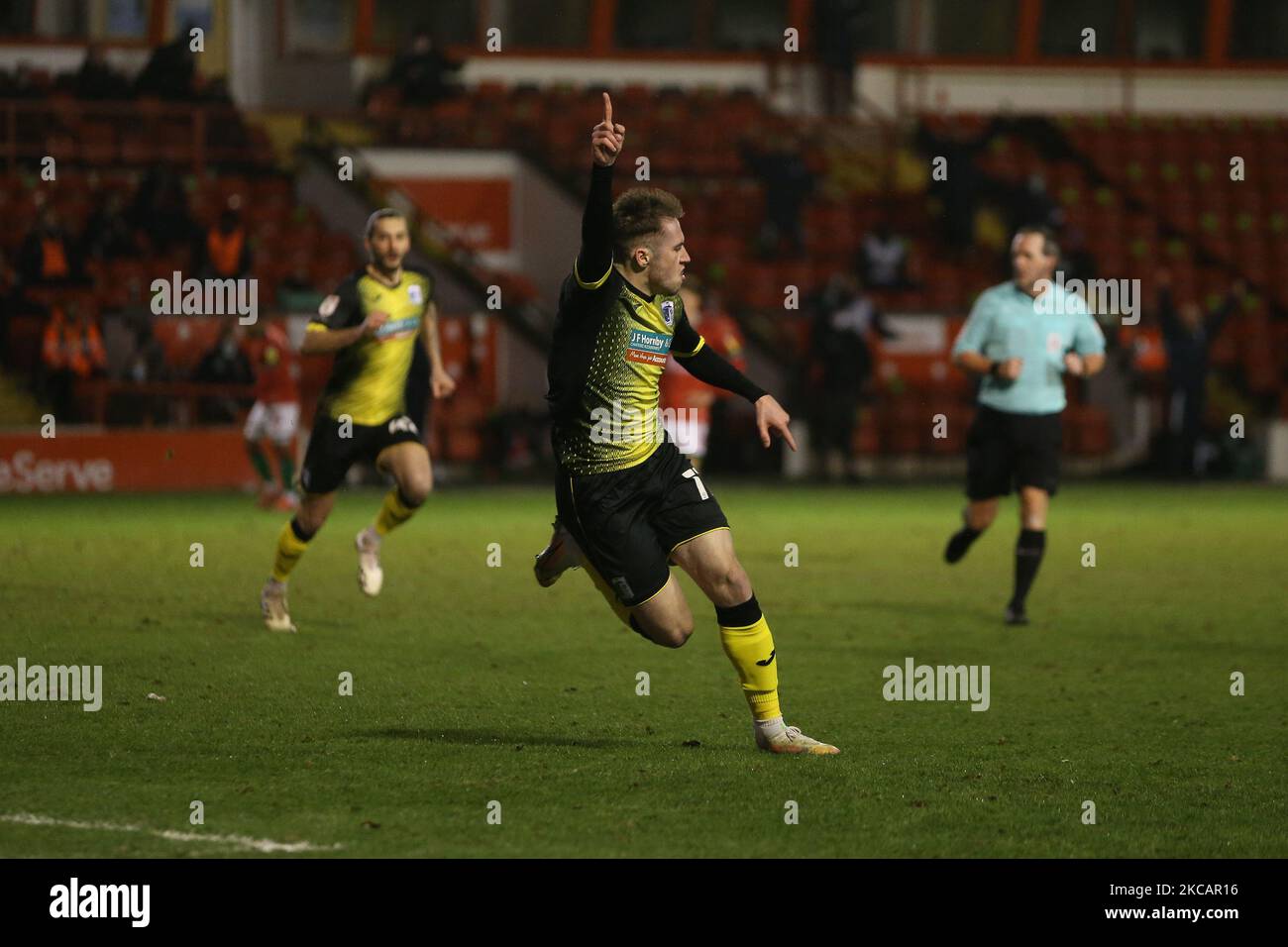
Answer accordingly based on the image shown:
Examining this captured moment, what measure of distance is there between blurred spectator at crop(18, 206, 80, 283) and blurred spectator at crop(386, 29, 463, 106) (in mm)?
6870

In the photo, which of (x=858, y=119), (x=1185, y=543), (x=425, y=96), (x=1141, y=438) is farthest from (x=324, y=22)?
(x=1185, y=543)

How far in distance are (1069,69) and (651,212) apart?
90.0 feet

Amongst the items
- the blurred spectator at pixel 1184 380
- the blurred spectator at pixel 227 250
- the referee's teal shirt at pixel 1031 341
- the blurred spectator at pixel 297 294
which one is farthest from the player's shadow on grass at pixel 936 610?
the blurred spectator at pixel 1184 380

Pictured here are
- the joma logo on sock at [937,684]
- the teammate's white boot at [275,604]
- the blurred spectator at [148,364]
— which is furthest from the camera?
the blurred spectator at [148,364]

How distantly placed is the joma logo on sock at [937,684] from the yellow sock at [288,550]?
3.21 meters

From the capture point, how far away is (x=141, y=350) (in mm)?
22500

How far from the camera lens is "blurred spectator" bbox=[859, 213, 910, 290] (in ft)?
89.4

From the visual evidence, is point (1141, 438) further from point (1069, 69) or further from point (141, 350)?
point (141, 350)

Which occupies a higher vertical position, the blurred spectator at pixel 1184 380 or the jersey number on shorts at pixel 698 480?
the jersey number on shorts at pixel 698 480

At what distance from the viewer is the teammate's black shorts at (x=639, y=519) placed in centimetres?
753

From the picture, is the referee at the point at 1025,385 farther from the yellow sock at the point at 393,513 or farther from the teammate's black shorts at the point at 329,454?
the teammate's black shorts at the point at 329,454
